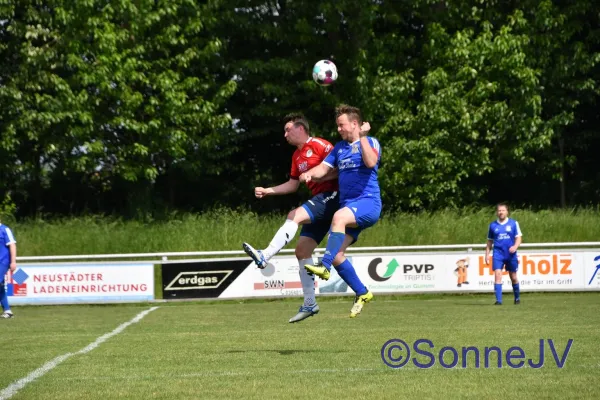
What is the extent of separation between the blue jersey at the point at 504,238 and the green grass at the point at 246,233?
23.8 feet

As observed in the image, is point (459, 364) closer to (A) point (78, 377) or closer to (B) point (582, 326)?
(A) point (78, 377)

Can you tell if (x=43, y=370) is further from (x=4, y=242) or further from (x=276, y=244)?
(x=4, y=242)

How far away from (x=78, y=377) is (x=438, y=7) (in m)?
27.5

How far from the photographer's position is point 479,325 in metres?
13.3

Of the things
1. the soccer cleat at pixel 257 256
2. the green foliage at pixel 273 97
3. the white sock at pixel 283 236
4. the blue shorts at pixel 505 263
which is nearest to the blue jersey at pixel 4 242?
the blue shorts at pixel 505 263

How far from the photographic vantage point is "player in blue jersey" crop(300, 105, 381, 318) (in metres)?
10.1

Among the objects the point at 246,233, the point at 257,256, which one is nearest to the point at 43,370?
the point at 257,256

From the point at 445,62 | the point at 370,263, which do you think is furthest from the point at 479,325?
the point at 445,62

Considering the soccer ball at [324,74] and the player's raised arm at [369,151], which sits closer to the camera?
the player's raised arm at [369,151]

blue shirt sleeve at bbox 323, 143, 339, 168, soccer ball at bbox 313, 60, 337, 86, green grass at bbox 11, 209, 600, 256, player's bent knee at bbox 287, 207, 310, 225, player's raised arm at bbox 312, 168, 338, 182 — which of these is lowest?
green grass at bbox 11, 209, 600, 256

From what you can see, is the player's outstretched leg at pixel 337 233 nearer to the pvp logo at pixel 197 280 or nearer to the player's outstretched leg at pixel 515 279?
the player's outstretched leg at pixel 515 279

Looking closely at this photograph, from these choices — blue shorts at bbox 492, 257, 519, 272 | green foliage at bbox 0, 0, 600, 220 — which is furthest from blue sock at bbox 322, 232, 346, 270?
green foliage at bbox 0, 0, 600, 220

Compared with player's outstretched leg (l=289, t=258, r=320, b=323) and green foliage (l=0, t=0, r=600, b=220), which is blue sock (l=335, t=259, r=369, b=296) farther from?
green foliage (l=0, t=0, r=600, b=220)

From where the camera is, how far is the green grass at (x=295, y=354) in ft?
24.6
